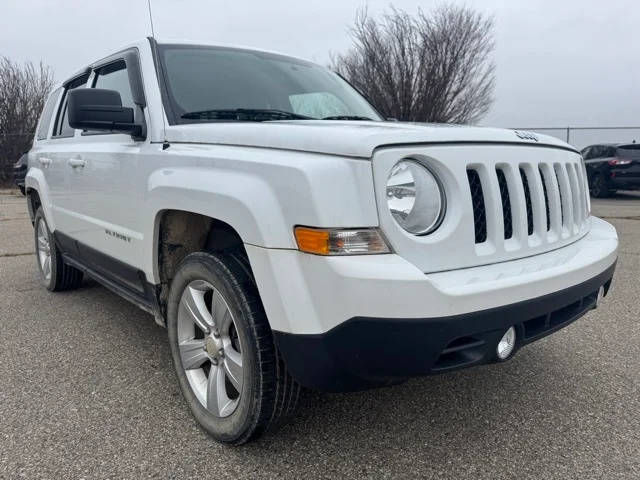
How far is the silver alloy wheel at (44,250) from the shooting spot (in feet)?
15.4

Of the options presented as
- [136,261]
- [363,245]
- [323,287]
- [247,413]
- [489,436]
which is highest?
[363,245]

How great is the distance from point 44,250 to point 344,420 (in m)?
3.59

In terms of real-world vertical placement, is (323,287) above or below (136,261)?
above

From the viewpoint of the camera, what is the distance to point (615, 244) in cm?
258

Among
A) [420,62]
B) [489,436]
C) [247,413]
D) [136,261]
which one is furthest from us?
[420,62]

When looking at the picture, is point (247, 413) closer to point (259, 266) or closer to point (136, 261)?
point (259, 266)

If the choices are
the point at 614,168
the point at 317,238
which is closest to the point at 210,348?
the point at 317,238

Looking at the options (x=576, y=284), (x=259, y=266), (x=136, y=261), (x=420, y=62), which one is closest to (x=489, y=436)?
(x=576, y=284)

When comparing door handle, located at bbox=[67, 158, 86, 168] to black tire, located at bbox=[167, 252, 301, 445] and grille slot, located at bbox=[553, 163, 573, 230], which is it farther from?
grille slot, located at bbox=[553, 163, 573, 230]

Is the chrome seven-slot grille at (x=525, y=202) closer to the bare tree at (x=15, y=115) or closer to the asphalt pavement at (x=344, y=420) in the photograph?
the asphalt pavement at (x=344, y=420)

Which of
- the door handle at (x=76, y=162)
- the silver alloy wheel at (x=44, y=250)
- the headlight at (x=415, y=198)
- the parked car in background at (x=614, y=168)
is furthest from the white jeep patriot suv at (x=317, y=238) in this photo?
the parked car in background at (x=614, y=168)

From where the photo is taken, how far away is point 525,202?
6.89 ft

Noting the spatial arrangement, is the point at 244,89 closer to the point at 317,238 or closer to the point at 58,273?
the point at 317,238

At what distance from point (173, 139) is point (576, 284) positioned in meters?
1.80
